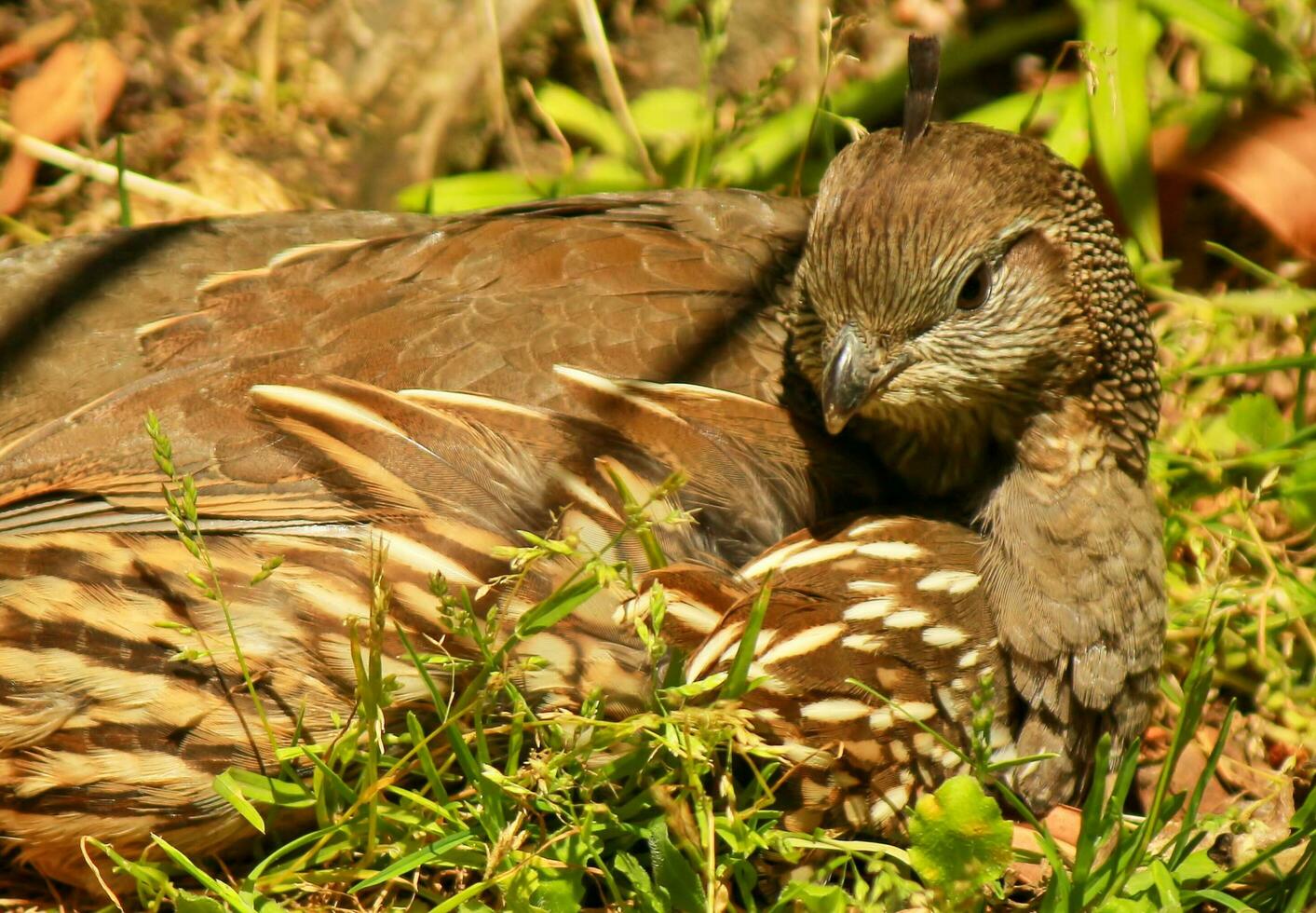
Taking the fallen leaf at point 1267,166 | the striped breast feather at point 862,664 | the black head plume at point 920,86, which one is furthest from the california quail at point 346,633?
the fallen leaf at point 1267,166

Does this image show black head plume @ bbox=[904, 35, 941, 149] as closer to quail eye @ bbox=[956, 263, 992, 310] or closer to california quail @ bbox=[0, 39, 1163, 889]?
california quail @ bbox=[0, 39, 1163, 889]

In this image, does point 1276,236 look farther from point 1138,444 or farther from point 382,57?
point 382,57

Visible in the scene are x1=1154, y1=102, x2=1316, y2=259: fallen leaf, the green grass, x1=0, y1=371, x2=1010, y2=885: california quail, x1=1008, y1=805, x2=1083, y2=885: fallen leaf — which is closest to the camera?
the green grass

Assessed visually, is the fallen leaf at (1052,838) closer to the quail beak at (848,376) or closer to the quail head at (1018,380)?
the quail head at (1018,380)

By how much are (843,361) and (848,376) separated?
0.04 metres

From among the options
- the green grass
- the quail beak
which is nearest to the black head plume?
the quail beak

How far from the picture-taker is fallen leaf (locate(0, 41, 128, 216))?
195 inches

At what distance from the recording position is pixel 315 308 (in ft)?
10.9

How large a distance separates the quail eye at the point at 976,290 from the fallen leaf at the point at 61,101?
343 centimetres

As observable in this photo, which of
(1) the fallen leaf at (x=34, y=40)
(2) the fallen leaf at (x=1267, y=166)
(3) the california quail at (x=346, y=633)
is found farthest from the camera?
(1) the fallen leaf at (x=34, y=40)

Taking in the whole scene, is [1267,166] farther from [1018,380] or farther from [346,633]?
[346,633]

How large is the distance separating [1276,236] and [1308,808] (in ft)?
7.68

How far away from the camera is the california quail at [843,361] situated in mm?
3051

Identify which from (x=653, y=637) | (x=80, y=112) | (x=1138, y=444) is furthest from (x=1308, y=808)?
(x=80, y=112)
